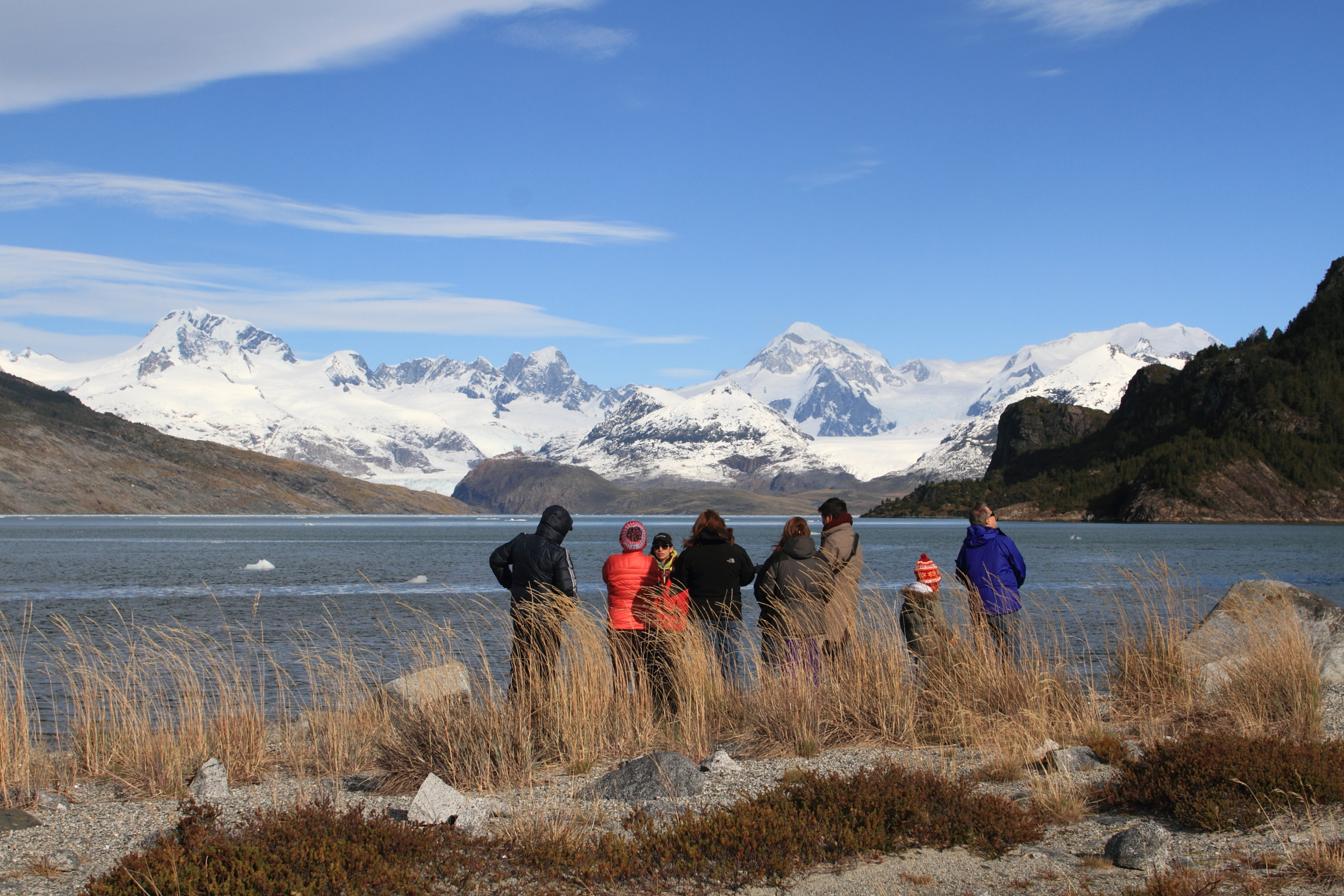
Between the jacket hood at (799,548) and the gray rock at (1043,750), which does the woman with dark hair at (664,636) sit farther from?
the gray rock at (1043,750)

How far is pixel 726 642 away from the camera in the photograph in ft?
35.9

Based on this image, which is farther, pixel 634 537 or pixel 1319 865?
pixel 634 537

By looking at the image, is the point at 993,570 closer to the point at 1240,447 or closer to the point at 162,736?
the point at 162,736

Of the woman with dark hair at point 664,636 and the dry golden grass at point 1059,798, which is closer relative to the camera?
the dry golden grass at point 1059,798

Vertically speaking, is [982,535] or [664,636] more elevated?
[982,535]

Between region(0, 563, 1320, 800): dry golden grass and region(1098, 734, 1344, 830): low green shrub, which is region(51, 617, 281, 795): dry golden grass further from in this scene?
region(1098, 734, 1344, 830): low green shrub

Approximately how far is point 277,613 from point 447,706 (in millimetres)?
26891

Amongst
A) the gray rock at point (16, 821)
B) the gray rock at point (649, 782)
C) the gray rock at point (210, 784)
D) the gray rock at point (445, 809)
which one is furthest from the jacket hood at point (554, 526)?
the gray rock at point (16, 821)

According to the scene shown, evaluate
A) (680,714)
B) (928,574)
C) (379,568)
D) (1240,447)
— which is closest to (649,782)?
(680,714)

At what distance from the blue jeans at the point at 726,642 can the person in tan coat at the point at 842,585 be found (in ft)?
3.19

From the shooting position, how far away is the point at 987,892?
6.19m

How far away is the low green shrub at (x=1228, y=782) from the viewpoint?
284 inches

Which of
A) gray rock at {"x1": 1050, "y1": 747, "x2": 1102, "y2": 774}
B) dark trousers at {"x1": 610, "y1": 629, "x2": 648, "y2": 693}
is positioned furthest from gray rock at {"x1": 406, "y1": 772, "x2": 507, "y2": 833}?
gray rock at {"x1": 1050, "y1": 747, "x2": 1102, "y2": 774}

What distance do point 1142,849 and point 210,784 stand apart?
7.05 meters
